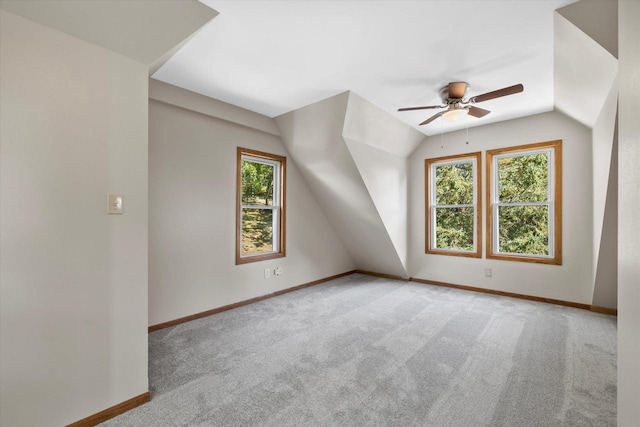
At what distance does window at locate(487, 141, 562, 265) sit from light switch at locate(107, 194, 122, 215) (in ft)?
15.1

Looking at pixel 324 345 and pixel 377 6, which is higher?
pixel 377 6

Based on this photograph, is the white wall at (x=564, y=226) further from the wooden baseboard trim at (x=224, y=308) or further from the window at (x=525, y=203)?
the wooden baseboard trim at (x=224, y=308)

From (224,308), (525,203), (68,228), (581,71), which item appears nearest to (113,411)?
(68,228)

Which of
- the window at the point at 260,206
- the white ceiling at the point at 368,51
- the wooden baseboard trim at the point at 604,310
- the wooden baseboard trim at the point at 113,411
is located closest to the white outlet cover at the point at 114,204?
the wooden baseboard trim at the point at 113,411

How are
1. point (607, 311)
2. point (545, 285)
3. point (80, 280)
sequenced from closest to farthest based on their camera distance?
point (80, 280) < point (607, 311) < point (545, 285)

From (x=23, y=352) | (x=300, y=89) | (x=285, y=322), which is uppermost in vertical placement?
(x=300, y=89)

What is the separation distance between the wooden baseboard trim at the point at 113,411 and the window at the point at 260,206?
1.93 meters

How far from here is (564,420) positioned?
5.48 ft

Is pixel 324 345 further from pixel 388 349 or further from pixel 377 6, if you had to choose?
pixel 377 6

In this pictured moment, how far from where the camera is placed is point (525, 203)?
403cm

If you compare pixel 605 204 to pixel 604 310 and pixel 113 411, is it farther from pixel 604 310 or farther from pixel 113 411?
pixel 113 411

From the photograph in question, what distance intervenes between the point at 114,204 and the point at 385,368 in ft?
7.51

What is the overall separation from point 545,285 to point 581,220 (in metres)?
0.97

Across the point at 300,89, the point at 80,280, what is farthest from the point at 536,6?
the point at 80,280
